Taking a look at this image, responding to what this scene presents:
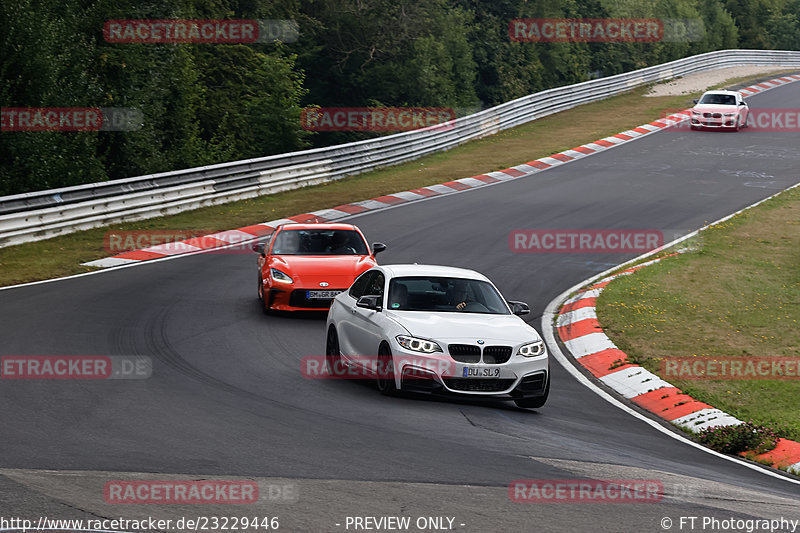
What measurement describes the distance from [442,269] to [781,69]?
56.2 meters

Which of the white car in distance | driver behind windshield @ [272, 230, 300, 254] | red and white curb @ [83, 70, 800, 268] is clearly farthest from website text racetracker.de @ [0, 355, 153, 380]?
the white car in distance

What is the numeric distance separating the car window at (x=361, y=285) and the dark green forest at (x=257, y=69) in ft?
50.3

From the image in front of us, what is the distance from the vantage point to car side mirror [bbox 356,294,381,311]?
11.6 metres

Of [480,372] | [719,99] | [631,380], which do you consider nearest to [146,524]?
[480,372]

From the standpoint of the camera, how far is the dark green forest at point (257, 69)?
26219mm

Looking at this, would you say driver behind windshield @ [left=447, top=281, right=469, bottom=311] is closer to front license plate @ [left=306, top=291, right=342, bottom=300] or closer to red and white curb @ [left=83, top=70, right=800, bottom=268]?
front license plate @ [left=306, top=291, right=342, bottom=300]

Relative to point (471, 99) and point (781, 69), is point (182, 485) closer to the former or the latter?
point (471, 99)

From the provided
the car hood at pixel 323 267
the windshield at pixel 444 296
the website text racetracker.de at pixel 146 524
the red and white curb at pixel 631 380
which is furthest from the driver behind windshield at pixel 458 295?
the website text racetracker.de at pixel 146 524

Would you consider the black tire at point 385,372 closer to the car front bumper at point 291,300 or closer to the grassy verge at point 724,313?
the grassy verge at point 724,313

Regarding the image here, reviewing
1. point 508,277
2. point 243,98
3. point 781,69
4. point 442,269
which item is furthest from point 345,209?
point 781,69

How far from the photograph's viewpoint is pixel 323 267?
1596cm

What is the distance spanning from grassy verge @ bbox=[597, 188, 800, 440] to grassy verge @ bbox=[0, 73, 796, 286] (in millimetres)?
9890

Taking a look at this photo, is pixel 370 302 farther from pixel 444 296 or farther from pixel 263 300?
pixel 263 300

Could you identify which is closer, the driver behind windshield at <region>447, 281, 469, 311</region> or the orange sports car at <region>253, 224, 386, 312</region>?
the driver behind windshield at <region>447, 281, 469, 311</region>
